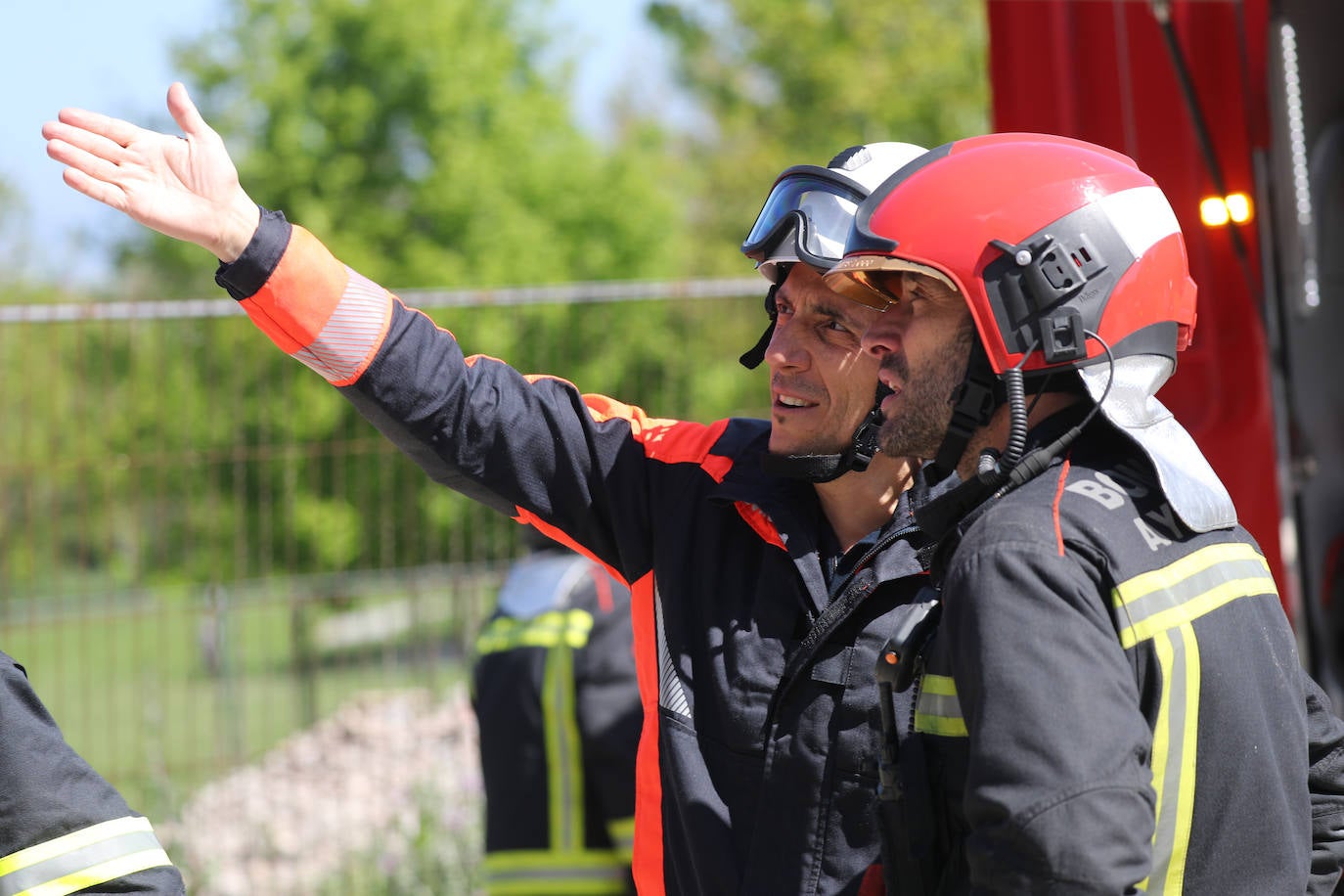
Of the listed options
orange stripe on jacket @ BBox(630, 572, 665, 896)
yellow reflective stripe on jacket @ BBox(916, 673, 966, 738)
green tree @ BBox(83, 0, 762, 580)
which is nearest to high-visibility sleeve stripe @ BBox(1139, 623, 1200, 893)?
yellow reflective stripe on jacket @ BBox(916, 673, 966, 738)

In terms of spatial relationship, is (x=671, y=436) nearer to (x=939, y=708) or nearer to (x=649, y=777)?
(x=649, y=777)

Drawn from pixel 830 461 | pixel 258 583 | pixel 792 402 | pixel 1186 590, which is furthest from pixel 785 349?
pixel 258 583

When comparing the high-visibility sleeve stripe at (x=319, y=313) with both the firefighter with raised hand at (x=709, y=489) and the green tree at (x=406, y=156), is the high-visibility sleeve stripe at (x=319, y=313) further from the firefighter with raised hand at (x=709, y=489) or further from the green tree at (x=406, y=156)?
the green tree at (x=406, y=156)

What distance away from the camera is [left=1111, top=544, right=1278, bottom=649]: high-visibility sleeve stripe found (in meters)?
1.73

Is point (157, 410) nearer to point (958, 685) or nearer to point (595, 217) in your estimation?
point (958, 685)

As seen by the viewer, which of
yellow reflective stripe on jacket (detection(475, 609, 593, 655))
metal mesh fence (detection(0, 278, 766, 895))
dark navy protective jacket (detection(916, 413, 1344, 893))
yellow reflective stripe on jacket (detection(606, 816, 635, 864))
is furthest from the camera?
metal mesh fence (detection(0, 278, 766, 895))

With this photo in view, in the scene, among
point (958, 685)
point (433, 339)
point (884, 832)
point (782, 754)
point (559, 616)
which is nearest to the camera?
point (958, 685)

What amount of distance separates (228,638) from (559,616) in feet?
9.14

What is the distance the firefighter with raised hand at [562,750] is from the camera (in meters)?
3.96

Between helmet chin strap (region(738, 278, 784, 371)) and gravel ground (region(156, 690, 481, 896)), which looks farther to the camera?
gravel ground (region(156, 690, 481, 896))

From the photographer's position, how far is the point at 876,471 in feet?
8.71

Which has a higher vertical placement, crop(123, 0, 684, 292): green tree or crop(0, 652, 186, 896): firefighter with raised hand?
crop(123, 0, 684, 292): green tree

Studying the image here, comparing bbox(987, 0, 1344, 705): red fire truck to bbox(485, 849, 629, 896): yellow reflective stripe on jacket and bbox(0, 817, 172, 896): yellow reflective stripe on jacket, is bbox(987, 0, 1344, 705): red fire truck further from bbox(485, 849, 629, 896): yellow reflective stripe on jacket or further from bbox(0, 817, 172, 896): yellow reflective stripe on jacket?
bbox(0, 817, 172, 896): yellow reflective stripe on jacket

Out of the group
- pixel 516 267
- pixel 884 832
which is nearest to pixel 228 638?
pixel 884 832
